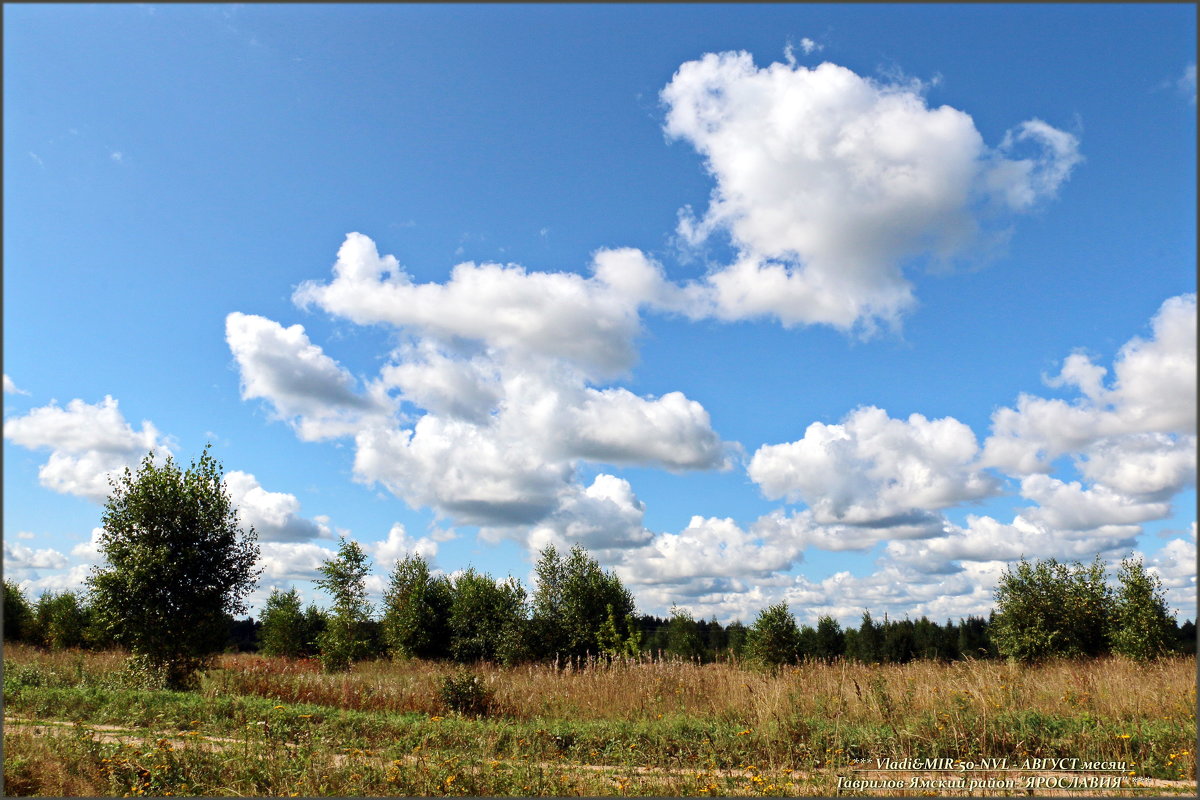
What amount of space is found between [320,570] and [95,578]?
16101 millimetres

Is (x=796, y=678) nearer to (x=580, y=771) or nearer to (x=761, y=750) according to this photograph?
(x=761, y=750)

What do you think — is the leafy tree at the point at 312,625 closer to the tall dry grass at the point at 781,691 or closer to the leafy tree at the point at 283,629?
the leafy tree at the point at 283,629

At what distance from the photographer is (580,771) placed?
29.2 ft

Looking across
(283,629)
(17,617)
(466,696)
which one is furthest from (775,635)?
(17,617)

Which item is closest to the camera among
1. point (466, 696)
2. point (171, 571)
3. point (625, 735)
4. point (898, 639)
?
point (625, 735)

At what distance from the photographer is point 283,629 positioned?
149 ft

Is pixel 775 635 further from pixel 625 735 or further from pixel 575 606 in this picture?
pixel 625 735

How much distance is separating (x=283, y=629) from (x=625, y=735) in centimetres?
4215

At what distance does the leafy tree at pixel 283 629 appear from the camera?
45.3 m

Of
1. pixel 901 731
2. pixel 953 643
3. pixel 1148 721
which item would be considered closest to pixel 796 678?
pixel 901 731

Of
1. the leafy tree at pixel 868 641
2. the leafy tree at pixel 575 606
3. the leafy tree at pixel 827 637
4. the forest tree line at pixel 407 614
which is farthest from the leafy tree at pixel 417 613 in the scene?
the leafy tree at pixel 868 641

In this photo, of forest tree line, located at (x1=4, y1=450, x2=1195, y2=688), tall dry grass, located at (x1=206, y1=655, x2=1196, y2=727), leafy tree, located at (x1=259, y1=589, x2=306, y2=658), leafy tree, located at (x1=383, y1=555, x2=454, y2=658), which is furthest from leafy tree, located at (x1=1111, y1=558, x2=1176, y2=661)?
leafy tree, located at (x1=259, y1=589, x2=306, y2=658)

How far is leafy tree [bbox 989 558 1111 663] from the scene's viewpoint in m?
29.8

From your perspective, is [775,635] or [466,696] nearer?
[466,696]
